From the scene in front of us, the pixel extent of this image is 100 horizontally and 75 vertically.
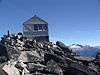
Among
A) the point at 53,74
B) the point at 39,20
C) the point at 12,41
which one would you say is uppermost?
the point at 39,20

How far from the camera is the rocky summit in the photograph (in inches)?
1176

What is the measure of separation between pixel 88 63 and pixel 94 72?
464 cm

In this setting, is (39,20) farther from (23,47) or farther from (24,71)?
(24,71)

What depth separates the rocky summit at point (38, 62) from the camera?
98.0 feet

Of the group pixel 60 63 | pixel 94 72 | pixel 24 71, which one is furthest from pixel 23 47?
pixel 94 72

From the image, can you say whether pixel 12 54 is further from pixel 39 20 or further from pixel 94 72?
pixel 39 20

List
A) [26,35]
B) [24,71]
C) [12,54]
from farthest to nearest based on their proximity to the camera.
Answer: [26,35] → [12,54] → [24,71]

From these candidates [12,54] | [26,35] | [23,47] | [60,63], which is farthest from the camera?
[26,35]

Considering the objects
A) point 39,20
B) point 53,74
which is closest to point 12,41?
point 39,20

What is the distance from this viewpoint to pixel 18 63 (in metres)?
31.3

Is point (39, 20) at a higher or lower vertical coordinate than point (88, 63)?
higher

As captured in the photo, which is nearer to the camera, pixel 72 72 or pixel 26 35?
pixel 72 72

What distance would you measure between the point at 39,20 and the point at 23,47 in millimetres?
14814

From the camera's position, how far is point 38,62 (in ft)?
115
